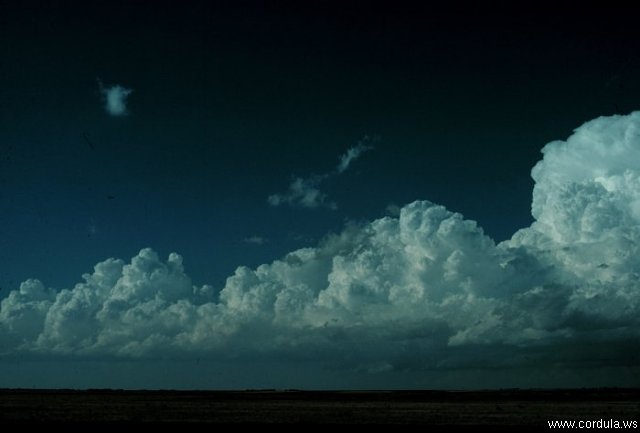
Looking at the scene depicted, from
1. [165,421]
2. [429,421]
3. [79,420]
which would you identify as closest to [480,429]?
[429,421]

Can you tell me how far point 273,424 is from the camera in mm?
59125

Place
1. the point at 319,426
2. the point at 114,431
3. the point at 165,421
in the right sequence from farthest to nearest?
1. the point at 165,421
2. the point at 319,426
3. the point at 114,431

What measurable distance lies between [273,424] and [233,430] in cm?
751

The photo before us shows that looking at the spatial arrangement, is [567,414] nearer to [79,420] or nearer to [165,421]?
[165,421]

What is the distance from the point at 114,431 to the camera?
50.7 meters

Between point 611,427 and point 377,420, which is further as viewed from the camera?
point 377,420

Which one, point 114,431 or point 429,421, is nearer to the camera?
point 114,431

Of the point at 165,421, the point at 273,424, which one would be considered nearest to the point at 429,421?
the point at 273,424

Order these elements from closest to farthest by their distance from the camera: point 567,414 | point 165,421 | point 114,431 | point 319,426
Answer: point 114,431
point 319,426
point 165,421
point 567,414

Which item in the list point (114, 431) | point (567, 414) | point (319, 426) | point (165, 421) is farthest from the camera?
point (567, 414)

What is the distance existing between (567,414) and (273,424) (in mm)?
33362

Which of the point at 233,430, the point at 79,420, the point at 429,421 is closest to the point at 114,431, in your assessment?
the point at 233,430

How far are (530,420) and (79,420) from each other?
44533 mm

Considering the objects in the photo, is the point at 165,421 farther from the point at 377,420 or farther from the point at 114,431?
the point at 377,420
